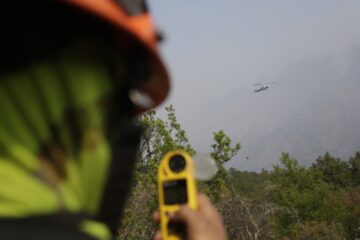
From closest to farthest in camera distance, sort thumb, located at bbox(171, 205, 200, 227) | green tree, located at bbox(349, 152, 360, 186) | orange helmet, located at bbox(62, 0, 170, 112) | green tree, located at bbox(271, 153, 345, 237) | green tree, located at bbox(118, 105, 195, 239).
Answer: orange helmet, located at bbox(62, 0, 170, 112) → thumb, located at bbox(171, 205, 200, 227) → green tree, located at bbox(118, 105, 195, 239) → green tree, located at bbox(271, 153, 345, 237) → green tree, located at bbox(349, 152, 360, 186)

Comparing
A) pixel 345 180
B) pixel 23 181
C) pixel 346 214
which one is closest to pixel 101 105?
pixel 23 181

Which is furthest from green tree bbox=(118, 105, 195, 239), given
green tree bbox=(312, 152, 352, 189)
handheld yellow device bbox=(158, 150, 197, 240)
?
green tree bbox=(312, 152, 352, 189)

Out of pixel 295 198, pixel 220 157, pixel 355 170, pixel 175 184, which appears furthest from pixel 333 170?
pixel 175 184

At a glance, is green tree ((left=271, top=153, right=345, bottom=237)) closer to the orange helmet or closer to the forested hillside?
the forested hillside

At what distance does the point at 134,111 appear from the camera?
1062 millimetres

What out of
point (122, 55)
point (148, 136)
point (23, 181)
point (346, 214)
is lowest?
point (23, 181)

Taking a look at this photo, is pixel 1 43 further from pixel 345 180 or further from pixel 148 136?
pixel 345 180

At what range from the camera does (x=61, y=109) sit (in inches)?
35.8

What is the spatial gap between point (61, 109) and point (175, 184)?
15.0 inches

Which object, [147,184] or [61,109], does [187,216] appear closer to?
[61,109]

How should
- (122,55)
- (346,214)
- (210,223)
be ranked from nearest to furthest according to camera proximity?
(122,55) < (210,223) < (346,214)

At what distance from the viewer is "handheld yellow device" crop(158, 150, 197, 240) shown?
46.4 inches

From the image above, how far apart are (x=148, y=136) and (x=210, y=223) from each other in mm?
19509

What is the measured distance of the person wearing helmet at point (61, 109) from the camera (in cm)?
88
